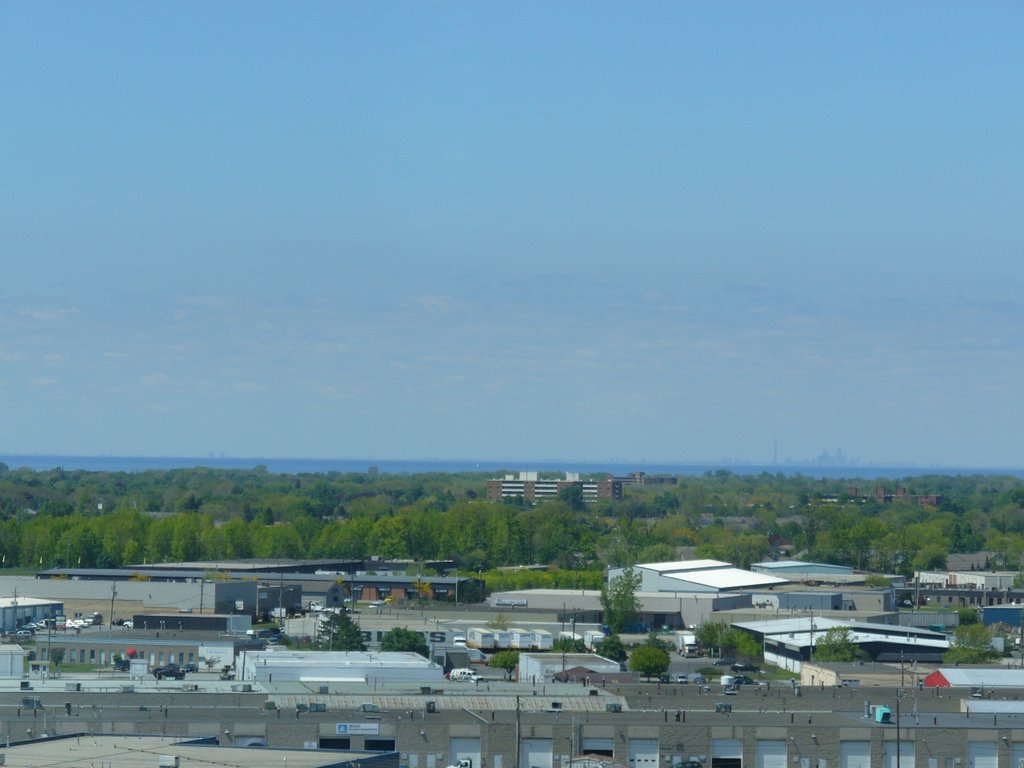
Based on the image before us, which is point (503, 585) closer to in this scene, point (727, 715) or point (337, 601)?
point (337, 601)

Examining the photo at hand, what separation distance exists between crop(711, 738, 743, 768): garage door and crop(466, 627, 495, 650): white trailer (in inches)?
667

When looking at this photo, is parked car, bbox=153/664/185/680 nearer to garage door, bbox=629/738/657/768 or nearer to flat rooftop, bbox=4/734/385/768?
garage door, bbox=629/738/657/768

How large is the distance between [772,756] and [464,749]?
338cm

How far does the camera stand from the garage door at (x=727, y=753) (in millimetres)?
20578

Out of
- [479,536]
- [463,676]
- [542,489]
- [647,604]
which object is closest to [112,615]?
[647,604]

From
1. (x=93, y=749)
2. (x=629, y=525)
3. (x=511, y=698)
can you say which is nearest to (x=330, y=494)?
A: (x=629, y=525)

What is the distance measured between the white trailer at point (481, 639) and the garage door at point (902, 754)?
57.4 ft

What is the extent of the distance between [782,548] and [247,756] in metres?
63.1

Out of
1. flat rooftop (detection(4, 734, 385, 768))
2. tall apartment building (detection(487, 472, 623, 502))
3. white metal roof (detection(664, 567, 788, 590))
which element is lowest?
white metal roof (detection(664, 567, 788, 590))

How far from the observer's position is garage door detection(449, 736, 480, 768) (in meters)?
20.1

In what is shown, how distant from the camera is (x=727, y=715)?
2155cm

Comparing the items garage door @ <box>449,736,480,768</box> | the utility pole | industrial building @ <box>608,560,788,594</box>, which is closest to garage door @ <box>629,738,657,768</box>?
garage door @ <box>449,736,480,768</box>

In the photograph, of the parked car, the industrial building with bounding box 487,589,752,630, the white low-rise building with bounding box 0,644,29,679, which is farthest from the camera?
the industrial building with bounding box 487,589,752,630

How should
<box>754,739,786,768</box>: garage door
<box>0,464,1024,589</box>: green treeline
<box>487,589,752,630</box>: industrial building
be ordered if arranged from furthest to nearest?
1. <box>0,464,1024,589</box>: green treeline
2. <box>487,589,752,630</box>: industrial building
3. <box>754,739,786,768</box>: garage door
